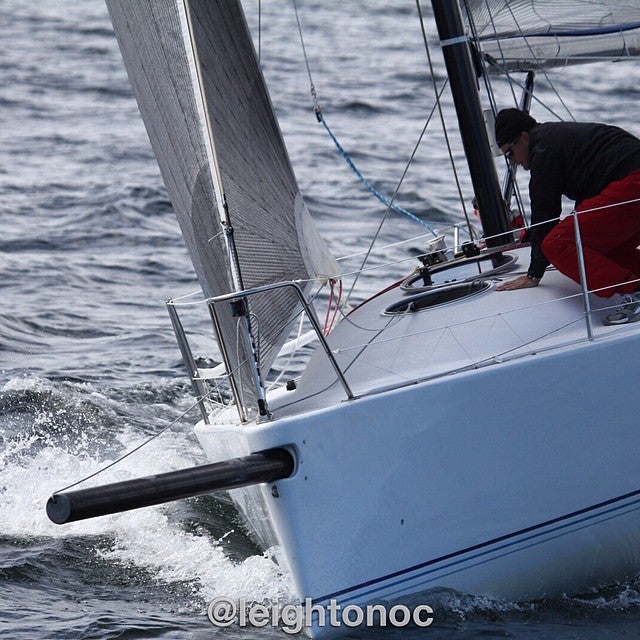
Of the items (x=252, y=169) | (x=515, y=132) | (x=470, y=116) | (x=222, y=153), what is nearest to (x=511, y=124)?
(x=515, y=132)

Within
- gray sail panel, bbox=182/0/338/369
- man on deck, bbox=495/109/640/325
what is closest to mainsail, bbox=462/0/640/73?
man on deck, bbox=495/109/640/325

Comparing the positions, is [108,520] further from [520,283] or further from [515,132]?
[515,132]

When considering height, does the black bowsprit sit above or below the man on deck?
below

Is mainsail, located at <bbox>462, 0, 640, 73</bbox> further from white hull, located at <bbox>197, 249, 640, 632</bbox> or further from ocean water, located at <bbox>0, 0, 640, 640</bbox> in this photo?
white hull, located at <bbox>197, 249, 640, 632</bbox>

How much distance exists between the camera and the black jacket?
479 cm

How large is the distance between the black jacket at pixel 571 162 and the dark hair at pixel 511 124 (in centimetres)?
8

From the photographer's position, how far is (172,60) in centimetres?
452

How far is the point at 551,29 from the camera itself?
6574 mm

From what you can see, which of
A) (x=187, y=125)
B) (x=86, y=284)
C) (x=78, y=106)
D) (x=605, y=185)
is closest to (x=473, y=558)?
(x=605, y=185)

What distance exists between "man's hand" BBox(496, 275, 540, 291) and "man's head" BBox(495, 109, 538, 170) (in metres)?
0.43

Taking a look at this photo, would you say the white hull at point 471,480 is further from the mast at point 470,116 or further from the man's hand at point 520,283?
the mast at point 470,116

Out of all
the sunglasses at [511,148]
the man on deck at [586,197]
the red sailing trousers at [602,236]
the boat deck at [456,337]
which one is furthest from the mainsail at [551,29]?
the red sailing trousers at [602,236]

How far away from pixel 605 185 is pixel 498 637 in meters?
1.76

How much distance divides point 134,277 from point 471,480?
6021 millimetres
